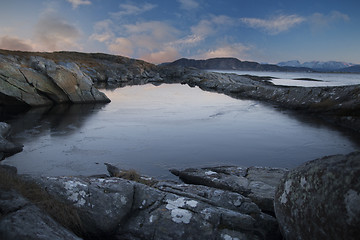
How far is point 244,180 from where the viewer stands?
32.0ft

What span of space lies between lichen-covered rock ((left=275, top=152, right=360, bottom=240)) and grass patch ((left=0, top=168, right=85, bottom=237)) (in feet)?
13.7

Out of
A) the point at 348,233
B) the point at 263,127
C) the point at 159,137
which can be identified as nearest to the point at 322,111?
the point at 263,127

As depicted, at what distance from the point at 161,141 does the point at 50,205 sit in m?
11.4

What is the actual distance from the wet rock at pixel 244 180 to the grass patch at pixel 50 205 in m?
5.26

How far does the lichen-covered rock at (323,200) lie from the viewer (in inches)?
157

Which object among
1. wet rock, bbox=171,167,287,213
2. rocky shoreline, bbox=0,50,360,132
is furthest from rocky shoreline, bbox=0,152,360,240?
rocky shoreline, bbox=0,50,360,132

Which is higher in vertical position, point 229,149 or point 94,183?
point 94,183

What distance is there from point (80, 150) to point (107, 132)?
174 inches

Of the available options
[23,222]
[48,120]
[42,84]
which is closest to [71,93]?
[42,84]

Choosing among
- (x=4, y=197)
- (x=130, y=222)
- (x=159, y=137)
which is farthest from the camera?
(x=159, y=137)

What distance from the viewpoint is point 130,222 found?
578 cm

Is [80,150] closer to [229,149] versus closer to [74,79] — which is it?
[229,149]

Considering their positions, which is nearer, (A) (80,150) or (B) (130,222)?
(B) (130,222)

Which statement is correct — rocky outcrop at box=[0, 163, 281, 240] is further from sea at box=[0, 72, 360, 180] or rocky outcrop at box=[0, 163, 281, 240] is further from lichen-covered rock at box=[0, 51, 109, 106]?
lichen-covered rock at box=[0, 51, 109, 106]
